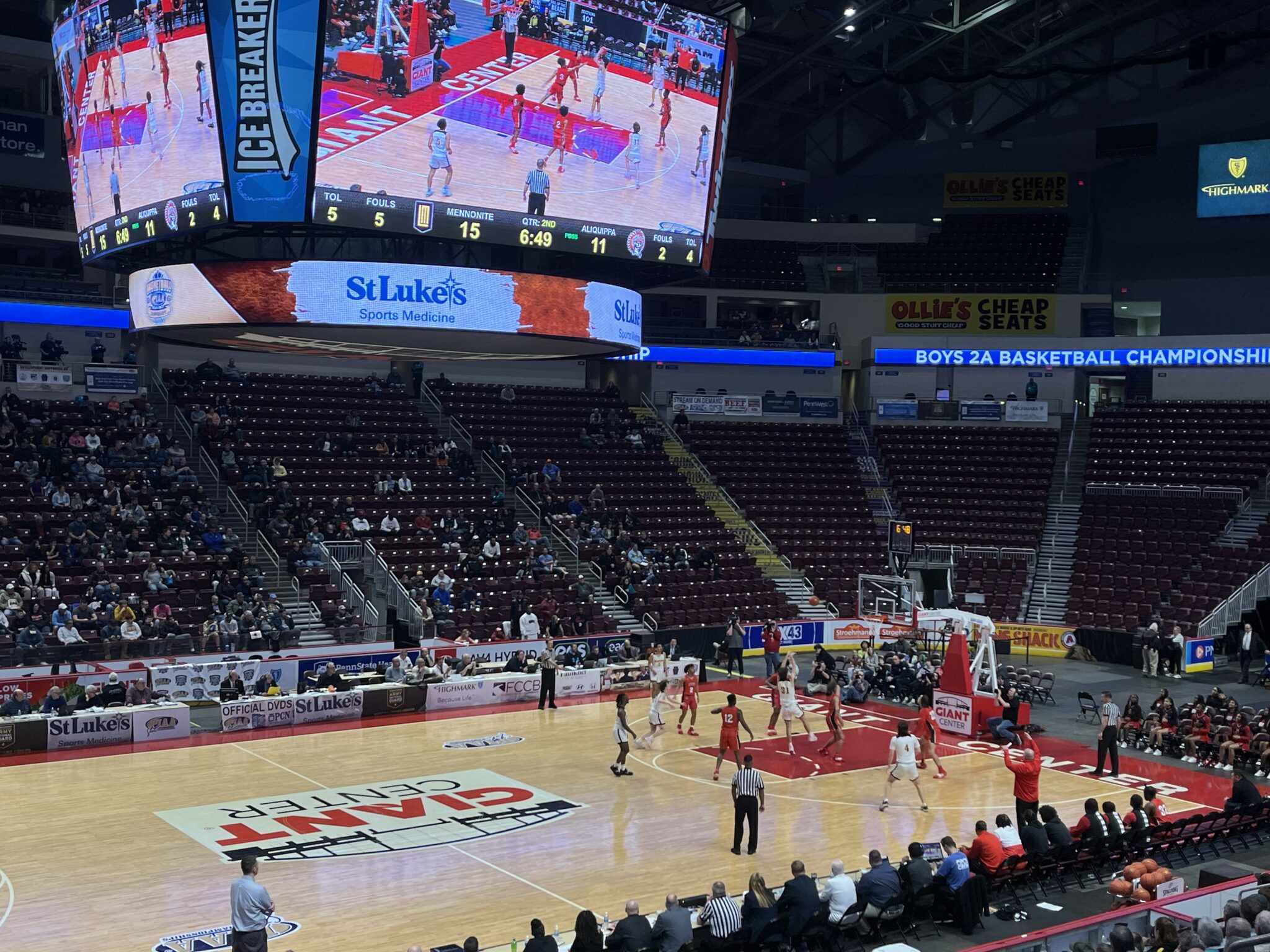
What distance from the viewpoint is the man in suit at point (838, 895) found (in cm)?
1439

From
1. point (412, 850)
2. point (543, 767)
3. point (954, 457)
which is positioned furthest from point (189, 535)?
point (954, 457)

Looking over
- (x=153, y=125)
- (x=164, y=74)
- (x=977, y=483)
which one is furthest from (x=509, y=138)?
(x=977, y=483)

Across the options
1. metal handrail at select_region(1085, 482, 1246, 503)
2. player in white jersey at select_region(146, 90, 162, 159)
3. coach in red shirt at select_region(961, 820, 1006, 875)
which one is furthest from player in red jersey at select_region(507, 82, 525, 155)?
metal handrail at select_region(1085, 482, 1246, 503)

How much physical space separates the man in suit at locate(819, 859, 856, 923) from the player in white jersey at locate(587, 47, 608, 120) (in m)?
17.7

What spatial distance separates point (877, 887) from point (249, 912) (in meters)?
6.67

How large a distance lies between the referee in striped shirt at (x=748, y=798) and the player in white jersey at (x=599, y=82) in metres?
15.0

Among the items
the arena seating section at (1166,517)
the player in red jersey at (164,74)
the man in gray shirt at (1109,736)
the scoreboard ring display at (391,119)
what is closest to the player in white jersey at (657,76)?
the scoreboard ring display at (391,119)

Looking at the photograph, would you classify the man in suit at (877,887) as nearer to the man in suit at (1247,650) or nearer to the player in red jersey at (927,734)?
the player in red jersey at (927,734)

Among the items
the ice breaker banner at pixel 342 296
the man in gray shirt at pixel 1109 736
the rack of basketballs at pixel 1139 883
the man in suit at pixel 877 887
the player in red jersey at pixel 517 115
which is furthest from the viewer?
the player in red jersey at pixel 517 115

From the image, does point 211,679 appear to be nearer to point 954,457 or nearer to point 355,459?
point 355,459

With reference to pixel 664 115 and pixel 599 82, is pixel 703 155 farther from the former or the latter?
pixel 599 82

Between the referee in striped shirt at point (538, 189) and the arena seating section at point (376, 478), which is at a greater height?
the referee in striped shirt at point (538, 189)

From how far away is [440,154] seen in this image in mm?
25984

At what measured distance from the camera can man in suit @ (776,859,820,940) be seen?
13891mm
